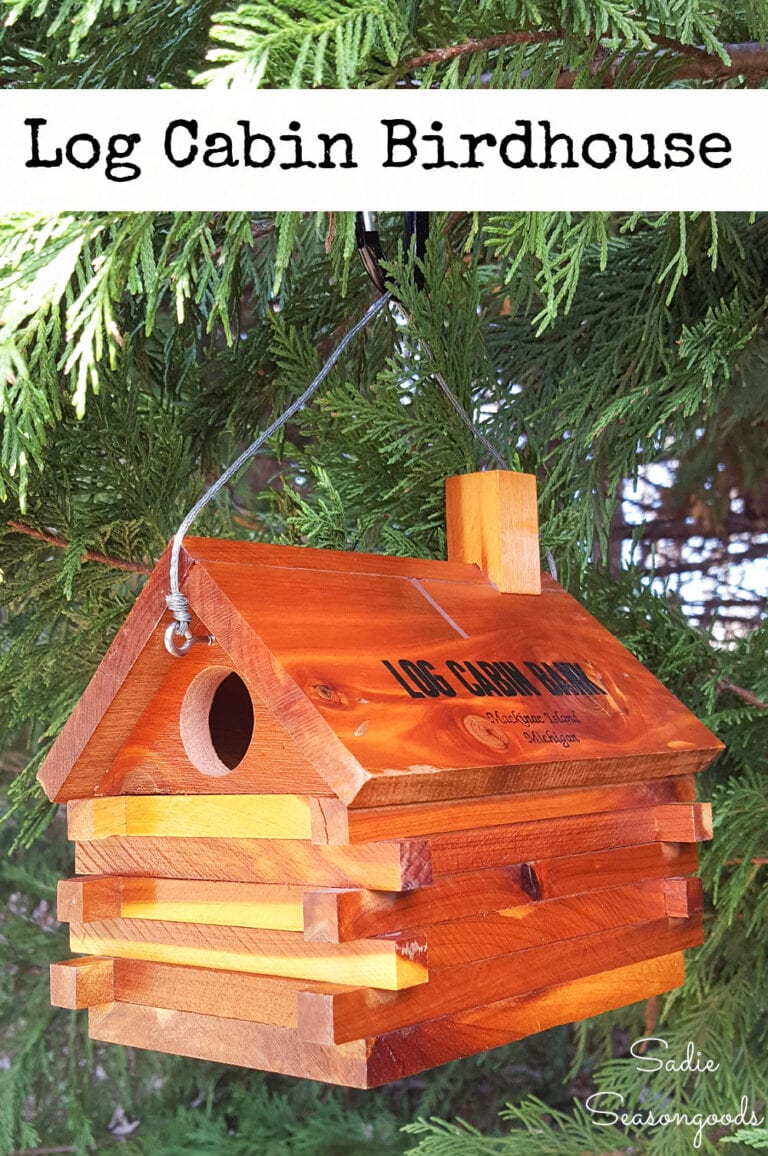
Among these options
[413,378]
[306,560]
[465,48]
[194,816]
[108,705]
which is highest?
[465,48]

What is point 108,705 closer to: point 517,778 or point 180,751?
point 180,751

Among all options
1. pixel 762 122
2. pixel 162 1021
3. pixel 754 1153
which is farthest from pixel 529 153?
pixel 754 1153

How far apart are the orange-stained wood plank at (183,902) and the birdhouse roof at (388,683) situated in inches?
4.1

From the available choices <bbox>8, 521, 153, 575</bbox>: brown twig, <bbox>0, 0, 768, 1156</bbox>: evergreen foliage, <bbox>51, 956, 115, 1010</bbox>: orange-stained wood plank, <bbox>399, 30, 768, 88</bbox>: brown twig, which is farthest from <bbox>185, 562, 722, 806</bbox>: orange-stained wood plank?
<bbox>8, 521, 153, 575</bbox>: brown twig

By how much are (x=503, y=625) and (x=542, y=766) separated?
8.8 inches

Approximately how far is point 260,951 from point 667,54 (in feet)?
3.17

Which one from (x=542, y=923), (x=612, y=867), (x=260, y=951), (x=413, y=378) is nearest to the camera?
(x=260, y=951)

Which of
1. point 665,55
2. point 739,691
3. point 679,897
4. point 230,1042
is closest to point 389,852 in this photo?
point 230,1042

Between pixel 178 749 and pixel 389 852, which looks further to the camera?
pixel 178 749

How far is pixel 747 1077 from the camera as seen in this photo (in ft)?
6.82

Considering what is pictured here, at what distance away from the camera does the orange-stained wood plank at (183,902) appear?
106 centimetres

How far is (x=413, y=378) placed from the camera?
61.9 inches

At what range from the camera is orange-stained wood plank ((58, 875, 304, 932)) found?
1.06m

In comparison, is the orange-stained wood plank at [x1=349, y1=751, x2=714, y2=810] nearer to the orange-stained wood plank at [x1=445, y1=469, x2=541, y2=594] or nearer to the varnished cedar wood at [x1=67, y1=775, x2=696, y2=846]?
the varnished cedar wood at [x1=67, y1=775, x2=696, y2=846]
